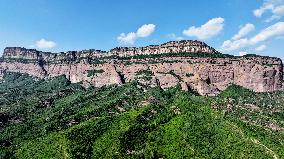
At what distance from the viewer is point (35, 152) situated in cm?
19288

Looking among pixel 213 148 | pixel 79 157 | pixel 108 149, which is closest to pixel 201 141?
pixel 213 148

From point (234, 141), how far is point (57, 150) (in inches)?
3219

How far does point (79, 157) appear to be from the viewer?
186500 millimetres

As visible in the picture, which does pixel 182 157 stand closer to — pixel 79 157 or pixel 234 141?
pixel 234 141

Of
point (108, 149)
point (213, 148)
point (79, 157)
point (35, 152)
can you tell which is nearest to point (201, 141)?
point (213, 148)

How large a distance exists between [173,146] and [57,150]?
176 ft

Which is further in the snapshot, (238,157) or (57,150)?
(57,150)

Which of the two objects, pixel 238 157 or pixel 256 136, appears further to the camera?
pixel 256 136

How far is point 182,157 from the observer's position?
184 m

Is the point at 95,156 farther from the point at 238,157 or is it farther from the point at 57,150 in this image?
the point at 238,157

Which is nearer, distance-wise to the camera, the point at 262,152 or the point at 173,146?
the point at 262,152

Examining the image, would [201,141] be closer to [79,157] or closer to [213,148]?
[213,148]

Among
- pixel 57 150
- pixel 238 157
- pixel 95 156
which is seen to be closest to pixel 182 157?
pixel 238 157

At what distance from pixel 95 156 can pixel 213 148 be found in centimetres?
5382
